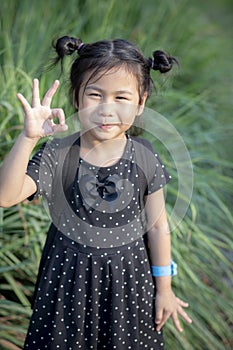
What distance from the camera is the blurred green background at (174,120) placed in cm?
226

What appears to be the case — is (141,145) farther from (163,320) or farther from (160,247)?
(163,320)

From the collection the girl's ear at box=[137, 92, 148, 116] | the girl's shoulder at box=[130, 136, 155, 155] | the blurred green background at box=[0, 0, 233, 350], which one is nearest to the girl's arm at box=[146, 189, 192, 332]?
the girl's shoulder at box=[130, 136, 155, 155]

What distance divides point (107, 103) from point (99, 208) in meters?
0.27

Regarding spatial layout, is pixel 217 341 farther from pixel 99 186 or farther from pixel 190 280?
pixel 99 186

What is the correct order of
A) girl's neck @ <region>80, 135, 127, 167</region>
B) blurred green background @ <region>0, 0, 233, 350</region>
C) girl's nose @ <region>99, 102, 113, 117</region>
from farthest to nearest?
blurred green background @ <region>0, 0, 233, 350</region>
girl's neck @ <region>80, 135, 127, 167</region>
girl's nose @ <region>99, 102, 113, 117</region>

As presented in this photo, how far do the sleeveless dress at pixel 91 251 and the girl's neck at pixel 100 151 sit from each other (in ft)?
0.05

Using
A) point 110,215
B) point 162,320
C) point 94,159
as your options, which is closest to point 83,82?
point 94,159

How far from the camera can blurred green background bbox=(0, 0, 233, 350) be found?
2260mm

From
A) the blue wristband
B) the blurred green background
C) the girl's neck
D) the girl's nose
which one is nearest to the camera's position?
the girl's nose

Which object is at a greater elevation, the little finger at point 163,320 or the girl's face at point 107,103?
the girl's face at point 107,103

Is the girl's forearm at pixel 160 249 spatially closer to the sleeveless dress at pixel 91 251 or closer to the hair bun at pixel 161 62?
the sleeveless dress at pixel 91 251

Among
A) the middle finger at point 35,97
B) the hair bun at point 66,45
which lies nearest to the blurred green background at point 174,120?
the hair bun at point 66,45

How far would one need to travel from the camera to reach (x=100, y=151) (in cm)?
162

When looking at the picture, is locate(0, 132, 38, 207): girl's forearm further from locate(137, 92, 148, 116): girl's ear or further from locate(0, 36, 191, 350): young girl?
locate(137, 92, 148, 116): girl's ear
